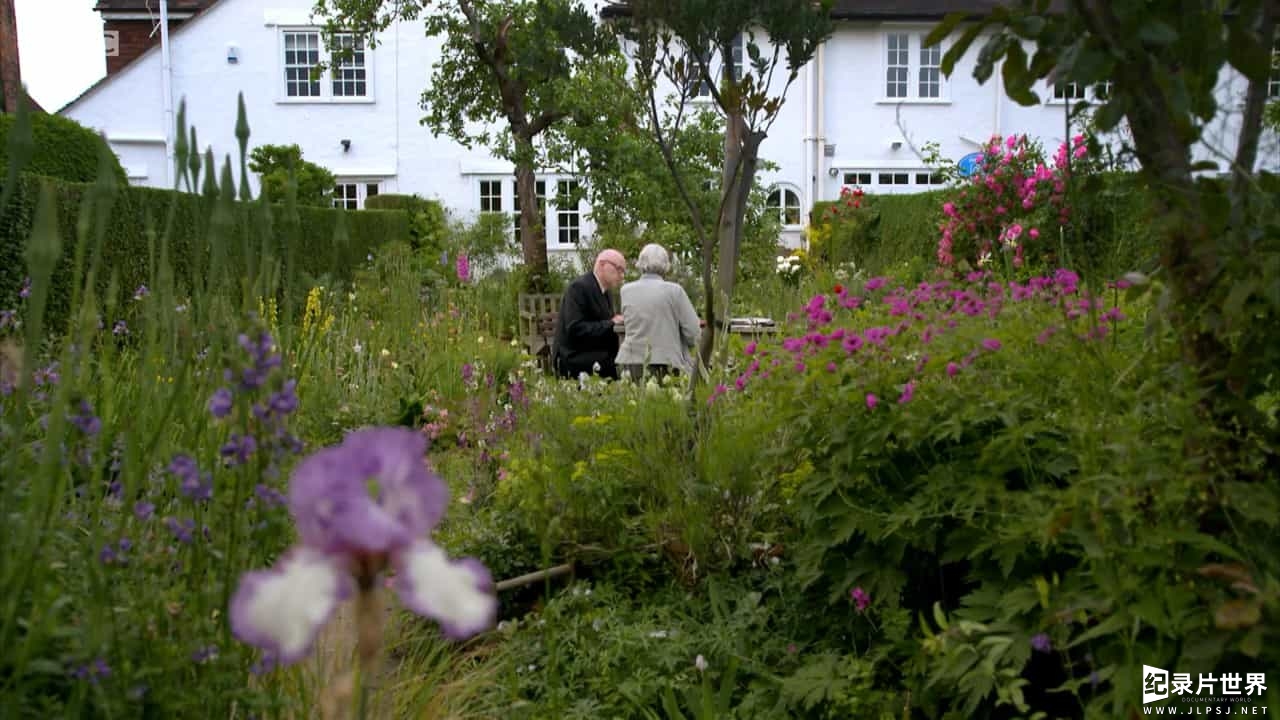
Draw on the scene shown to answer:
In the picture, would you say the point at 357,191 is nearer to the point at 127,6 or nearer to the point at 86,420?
the point at 127,6

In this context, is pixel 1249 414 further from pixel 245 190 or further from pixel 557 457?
pixel 557 457

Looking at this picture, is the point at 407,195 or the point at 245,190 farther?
the point at 407,195

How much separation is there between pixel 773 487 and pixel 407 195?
16.2 meters

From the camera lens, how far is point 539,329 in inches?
357

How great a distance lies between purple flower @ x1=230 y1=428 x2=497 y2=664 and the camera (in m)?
0.57

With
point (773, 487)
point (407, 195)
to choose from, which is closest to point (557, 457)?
point (773, 487)

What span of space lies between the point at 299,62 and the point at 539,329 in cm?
1263

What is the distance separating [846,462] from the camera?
7.71ft

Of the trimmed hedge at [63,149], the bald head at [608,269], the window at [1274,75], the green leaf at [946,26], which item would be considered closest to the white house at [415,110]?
the trimmed hedge at [63,149]

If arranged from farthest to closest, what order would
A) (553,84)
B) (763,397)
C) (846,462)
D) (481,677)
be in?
(553,84)
(763,397)
(481,677)
(846,462)

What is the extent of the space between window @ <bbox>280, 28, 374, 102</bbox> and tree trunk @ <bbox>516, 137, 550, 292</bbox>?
5414 mm

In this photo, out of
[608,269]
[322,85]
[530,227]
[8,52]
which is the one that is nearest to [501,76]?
[530,227]

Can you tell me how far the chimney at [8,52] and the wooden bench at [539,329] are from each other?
4688mm

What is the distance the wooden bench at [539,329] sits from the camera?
8337 mm
